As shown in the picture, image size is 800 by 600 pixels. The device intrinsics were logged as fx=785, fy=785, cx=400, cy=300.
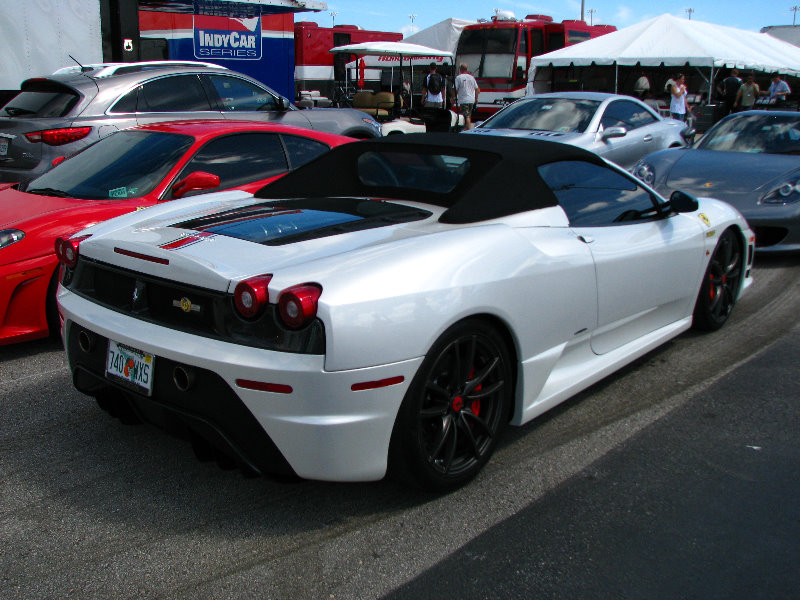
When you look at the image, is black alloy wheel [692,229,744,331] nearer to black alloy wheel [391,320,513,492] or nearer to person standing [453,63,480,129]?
black alloy wheel [391,320,513,492]

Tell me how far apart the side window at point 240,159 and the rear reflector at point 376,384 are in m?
3.04

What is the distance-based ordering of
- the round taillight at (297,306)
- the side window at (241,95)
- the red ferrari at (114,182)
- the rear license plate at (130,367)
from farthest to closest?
the side window at (241,95) → the red ferrari at (114,182) → the rear license plate at (130,367) → the round taillight at (297,306)

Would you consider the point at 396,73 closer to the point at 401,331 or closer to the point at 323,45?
the point at 323,45

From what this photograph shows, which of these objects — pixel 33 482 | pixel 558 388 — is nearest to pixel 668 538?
pixel 558 388

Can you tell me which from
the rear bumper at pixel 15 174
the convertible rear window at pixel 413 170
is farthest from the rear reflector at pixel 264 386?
the rear bumper at pixel 15 174

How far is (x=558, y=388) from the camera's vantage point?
3.38 metres

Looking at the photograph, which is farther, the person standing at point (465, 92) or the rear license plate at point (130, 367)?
the person standing at point (465, 92)

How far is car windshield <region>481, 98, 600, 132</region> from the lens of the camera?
32.4 feet

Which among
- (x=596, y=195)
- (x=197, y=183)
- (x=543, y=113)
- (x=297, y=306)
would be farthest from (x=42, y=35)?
(x=297, y=306)

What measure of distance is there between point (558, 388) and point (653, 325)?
1.02 m

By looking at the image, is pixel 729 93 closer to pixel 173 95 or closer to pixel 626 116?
pixel 626 116

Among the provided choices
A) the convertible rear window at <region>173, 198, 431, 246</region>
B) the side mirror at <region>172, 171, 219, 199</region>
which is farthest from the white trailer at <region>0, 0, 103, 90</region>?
the convertible rear window at <region>173, 198, 431, 246</region>

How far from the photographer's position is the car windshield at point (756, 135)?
25.8 feet

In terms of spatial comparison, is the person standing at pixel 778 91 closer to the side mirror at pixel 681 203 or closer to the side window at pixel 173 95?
the side window at pixel 173 95
